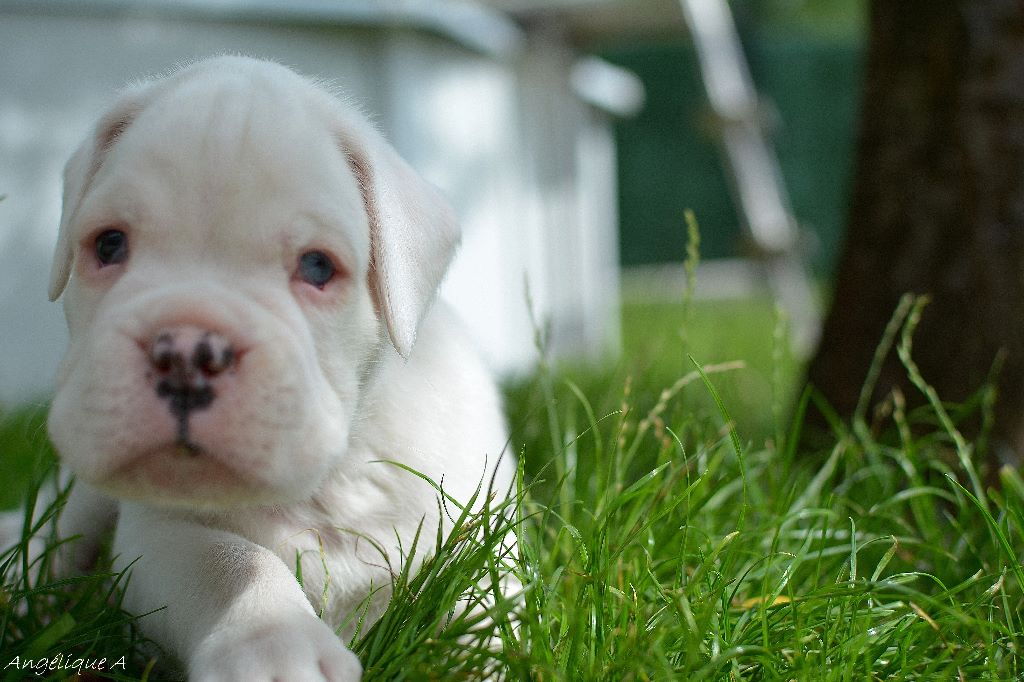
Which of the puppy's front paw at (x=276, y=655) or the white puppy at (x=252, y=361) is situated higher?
the white puppy at (x=252, y=361)

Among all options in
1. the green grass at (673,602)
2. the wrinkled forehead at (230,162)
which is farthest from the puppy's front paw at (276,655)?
the wrinkled forehead at (230,162)

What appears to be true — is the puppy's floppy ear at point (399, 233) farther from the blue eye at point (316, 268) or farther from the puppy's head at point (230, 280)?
the blue eye at point (316, 268)

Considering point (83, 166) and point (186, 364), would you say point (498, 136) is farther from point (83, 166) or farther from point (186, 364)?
point (186, 364)

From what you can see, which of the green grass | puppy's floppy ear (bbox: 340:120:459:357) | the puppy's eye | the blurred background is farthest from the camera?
the blurred background

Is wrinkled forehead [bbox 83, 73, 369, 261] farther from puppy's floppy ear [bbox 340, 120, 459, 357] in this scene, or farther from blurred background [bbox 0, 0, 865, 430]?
blurred background [bbox 0, 0, 865, 430]

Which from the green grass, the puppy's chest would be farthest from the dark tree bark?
the puppy's chest

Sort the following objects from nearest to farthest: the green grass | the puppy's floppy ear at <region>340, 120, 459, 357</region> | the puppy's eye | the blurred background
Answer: the green grass → the puppy's eye → the puppy's floppy ear at <region>340, 120, 459, 357</region> → the blurred background

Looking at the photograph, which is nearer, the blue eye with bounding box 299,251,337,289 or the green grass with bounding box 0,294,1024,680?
the green grass with bounding box 0,294,1024,680

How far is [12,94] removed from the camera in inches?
239

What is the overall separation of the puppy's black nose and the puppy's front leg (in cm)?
37

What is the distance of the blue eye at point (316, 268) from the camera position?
1984 mm

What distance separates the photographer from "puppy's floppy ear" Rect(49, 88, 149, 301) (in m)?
2.10

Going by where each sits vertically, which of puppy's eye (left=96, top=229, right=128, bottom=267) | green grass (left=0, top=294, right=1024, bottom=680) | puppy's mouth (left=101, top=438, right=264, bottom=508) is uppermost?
puppy's eye (left=96, top=229, right=128, bottom=267)

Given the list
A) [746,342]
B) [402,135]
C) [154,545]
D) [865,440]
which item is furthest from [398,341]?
[746,342]
